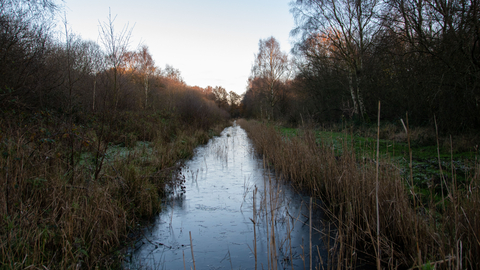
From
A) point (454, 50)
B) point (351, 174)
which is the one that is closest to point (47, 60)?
point (351, 174)

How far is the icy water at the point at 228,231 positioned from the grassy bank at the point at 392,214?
1.34 feet

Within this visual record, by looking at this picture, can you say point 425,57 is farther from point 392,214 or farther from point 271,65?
point 271,65

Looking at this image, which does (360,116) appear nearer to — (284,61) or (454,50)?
(454,50)

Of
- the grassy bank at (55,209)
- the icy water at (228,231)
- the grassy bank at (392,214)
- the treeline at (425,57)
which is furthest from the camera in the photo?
the treeline at (425,57)

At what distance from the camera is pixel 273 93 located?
25.0 m

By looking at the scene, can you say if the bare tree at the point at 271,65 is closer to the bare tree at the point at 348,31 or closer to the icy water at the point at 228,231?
the bare tree at the point at 348,31

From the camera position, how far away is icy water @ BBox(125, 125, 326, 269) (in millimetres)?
2812

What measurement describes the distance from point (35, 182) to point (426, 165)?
625 cm

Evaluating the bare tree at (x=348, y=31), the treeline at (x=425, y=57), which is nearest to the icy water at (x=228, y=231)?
the treeline at (x=425, y=57)

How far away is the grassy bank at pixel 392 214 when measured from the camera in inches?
75.4

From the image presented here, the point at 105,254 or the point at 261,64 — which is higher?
the point at 261,64

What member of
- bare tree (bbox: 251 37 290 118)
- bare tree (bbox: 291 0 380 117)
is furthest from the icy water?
bare tree (bbox: 251 37 290 118)

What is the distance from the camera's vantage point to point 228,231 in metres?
3.70

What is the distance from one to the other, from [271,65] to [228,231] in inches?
867
